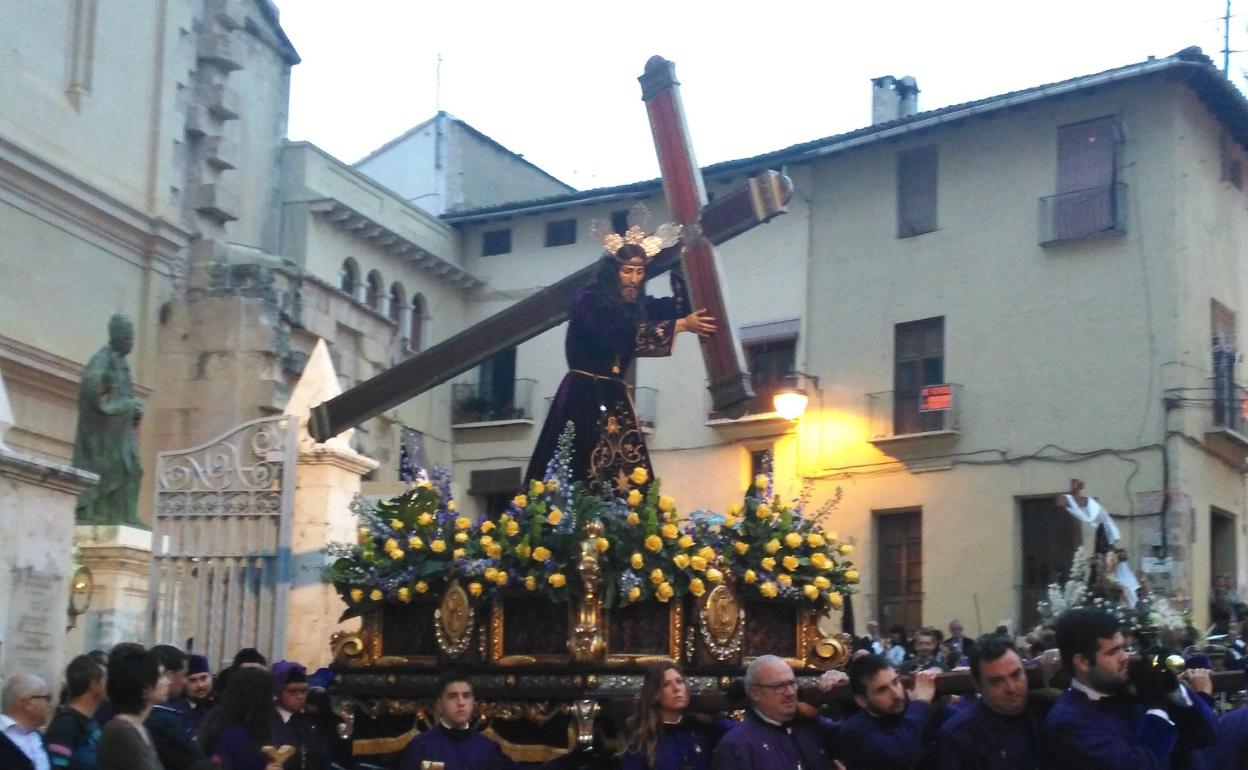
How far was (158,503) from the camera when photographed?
14.1m

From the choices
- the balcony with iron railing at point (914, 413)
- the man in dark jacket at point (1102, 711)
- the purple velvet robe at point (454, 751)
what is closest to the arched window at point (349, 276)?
the balcony with iron railing at point (914, 413)

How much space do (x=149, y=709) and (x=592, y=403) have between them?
369cm

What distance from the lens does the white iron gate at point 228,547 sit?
13.7 meters

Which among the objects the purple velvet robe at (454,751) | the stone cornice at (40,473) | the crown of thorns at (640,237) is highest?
the crown of thorns at (640,237)

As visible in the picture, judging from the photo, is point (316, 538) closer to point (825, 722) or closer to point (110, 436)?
point (110, 436)

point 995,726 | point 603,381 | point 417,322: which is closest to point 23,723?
point 995,726

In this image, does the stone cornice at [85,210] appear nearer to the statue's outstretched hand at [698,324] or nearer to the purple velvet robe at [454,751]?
the statue's outstretched hand at [698,324]

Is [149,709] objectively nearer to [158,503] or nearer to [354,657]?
[354,657]

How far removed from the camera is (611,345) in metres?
10.2

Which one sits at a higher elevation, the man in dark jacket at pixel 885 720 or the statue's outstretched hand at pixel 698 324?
the statue's outstretched hand at pixel 698 324

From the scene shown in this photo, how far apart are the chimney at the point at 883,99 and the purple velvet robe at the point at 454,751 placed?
26843 millimetres

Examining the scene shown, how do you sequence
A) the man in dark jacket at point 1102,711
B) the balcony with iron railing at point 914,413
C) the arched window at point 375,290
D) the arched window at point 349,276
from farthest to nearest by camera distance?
the arched window at point 375,290
the arched window at point 349,276
the balcony with iron railing at point 914,413
the man in dark jacket at point 1102,711

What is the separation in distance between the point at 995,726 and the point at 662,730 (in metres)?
1.48

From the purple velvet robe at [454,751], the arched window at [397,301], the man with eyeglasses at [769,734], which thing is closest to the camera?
the man with eyeglasses at [769,734]
